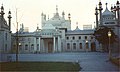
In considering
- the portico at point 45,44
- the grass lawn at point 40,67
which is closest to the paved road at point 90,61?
the grass lawn at point 40,67

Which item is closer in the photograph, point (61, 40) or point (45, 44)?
point (61, 40)

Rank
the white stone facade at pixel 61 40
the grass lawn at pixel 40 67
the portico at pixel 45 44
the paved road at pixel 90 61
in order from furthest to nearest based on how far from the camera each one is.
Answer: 1. the white stone facade at pixel 61 40
2. the portico at pixel 45 44
3. the paved road at pixel 90 61
4. the grass lawn at pixel 40 67

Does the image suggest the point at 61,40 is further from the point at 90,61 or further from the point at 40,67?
the point at 40,67

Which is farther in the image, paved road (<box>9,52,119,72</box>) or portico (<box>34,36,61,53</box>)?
portico (<box>34,36,61,53</box>)

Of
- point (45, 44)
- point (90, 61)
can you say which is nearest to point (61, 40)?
point (45, 44)

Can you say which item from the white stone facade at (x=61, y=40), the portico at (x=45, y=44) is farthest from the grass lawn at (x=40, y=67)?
the white stone facade at (x=61, y=40)

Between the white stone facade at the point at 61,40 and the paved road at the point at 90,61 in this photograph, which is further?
the white stone facade at the point at 61,40

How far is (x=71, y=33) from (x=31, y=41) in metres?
13.6

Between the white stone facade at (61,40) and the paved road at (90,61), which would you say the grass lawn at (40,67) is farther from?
the white stone facade at (61,40)

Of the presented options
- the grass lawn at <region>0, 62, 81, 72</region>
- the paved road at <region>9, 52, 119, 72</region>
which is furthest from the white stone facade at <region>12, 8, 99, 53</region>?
the grass lawn at <region>0, 62, 81, 72</region>

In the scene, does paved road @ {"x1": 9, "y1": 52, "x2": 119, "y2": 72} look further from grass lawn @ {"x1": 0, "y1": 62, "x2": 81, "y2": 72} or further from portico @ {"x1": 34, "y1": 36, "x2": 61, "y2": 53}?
portico @ {"x1": 34, "y1": 36, "x2": 61, "y2": 53}

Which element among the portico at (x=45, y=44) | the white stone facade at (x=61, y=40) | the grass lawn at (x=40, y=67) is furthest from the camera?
the white stone facade at (x=61, y=40)

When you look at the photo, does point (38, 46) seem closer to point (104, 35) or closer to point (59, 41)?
point (59, 41)

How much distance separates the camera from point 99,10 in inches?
2781
